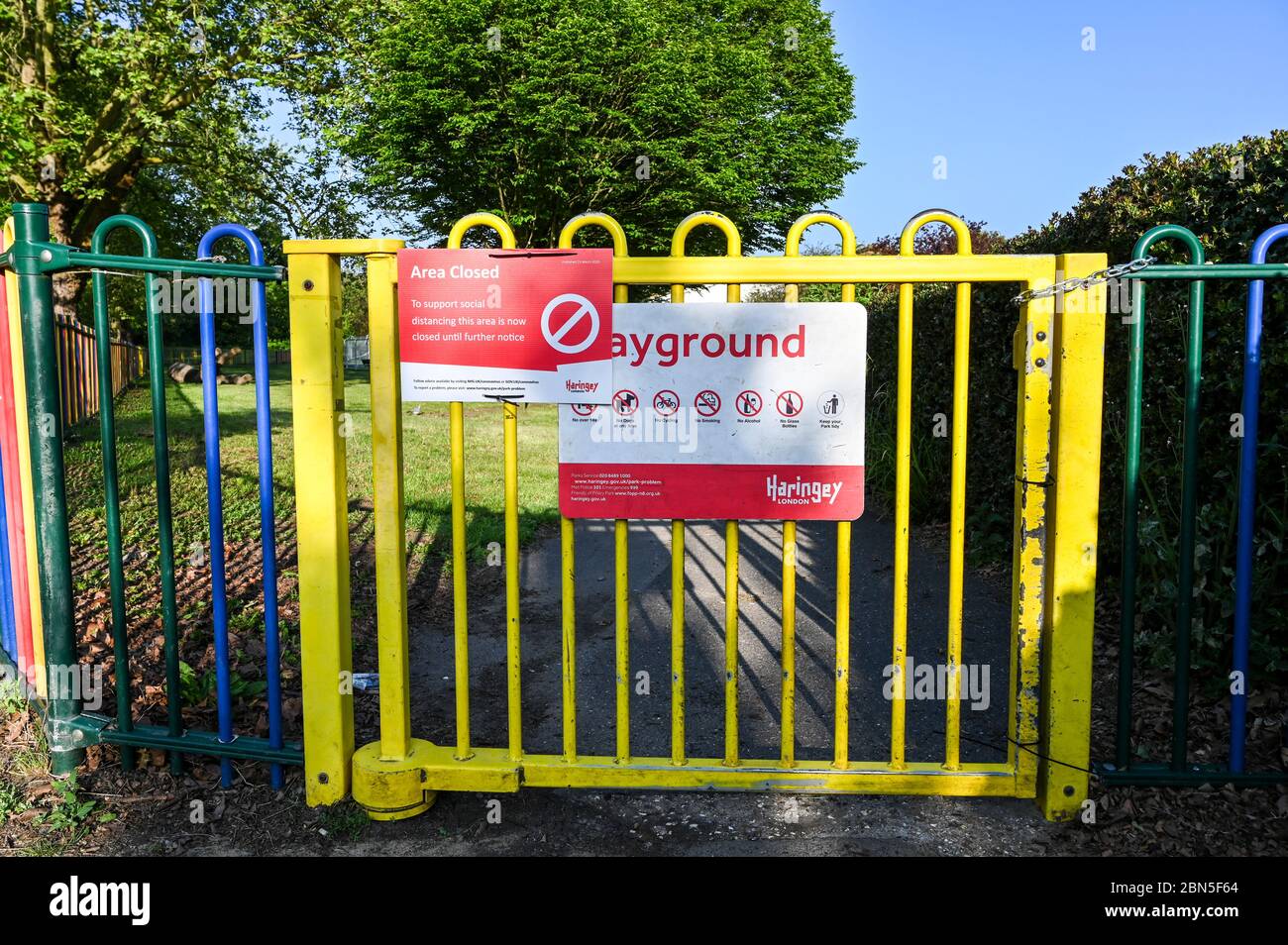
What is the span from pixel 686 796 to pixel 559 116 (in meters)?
23.5

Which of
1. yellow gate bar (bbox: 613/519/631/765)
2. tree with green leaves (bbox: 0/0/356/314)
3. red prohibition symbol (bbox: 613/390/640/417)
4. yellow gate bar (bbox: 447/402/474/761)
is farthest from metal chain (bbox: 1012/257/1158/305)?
tree with green leaves (bbox: 0/0/356/314)

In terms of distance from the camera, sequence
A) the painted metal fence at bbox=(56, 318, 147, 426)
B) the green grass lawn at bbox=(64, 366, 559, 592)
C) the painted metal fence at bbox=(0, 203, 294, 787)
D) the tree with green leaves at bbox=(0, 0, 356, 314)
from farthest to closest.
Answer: the tree with green leaves at bbox=(0, 0, 356, 314), the painted metal fence at bbox=(56, 318, 147, 426), the green grass lawn at bbox=(64, 366, 559, 592), the painted metal fence at bbox=(0, 203, 294, 787)

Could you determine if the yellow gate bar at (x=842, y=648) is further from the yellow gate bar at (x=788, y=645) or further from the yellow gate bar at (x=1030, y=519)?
the yellow gate bar at (x=1030, y=519)

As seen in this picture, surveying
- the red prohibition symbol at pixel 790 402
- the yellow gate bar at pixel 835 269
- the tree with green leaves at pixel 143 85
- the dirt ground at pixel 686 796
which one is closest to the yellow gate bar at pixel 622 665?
the dirt ground at pixel 686 796

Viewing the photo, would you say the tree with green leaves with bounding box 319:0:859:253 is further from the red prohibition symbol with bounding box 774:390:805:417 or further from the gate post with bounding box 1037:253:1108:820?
the gate post with bounding box 1037:253:1108:820

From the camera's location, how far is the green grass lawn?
7.34 m

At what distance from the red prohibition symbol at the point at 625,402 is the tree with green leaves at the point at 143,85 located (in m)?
13.7

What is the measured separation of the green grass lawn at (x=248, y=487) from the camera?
24.1ft

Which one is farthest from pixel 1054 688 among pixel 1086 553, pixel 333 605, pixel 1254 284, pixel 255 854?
pixel 255 854

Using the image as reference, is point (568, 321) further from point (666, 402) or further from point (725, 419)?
point (725, 419)

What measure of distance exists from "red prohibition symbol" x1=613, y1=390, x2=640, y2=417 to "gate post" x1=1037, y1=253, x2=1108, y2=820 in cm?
134

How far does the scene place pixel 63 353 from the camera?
500 inches

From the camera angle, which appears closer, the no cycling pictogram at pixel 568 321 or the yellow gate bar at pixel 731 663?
the no cycling pictogram at pixel 568 321

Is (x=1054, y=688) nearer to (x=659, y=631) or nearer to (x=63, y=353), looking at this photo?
(x=659, y=631)
